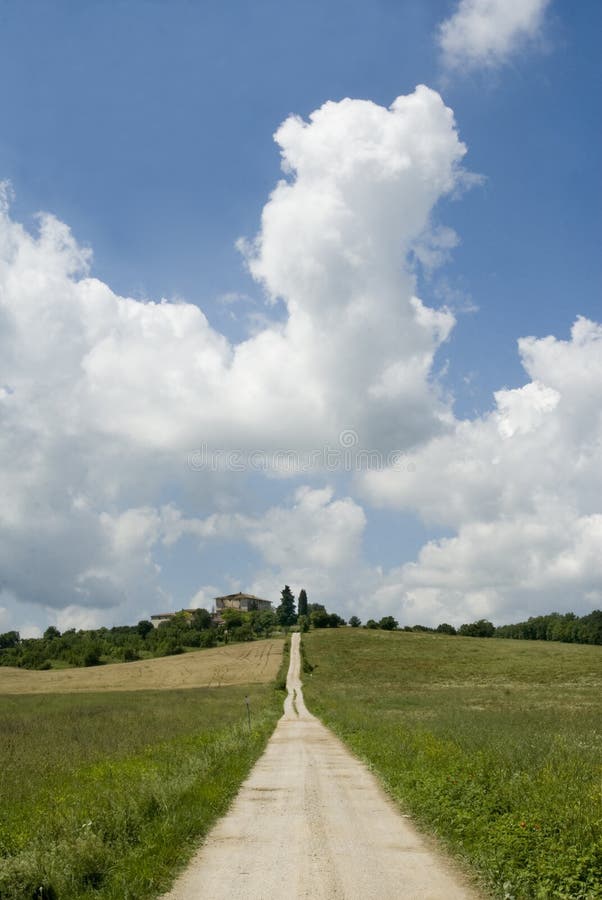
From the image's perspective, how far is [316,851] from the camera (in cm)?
1086

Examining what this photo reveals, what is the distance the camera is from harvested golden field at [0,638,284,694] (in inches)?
3349

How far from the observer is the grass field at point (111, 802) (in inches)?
364

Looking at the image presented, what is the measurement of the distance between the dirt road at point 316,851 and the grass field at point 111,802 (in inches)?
23.1

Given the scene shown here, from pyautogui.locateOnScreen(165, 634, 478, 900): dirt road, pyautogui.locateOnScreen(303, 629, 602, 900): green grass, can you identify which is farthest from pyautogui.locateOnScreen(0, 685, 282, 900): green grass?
pyautogui.locateOnScreen(303, 629, 602, 900): green grass

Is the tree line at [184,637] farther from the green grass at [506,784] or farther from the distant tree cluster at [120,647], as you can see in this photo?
the green grass at [506,784]

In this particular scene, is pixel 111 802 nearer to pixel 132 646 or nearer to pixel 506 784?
pixel 506 784

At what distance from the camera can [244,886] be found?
9.05 m

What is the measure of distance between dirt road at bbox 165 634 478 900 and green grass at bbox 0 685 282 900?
0.58 meters

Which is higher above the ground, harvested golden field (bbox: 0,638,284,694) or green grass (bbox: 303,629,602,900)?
green grass (bbox: 303,629,602,900)

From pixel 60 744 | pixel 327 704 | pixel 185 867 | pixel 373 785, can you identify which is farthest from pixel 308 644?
pixel 185 867

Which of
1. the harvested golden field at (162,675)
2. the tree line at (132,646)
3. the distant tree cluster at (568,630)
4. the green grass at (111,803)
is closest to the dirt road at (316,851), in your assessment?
the green grass at (111,803)

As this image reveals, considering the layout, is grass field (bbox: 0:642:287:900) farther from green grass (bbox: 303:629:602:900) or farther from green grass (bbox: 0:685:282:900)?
green grass (bbox: 303:629:602:900)

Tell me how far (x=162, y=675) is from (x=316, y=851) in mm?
92033

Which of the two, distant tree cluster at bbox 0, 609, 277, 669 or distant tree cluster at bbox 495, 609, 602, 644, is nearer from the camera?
distant tree cluster at bbox 0, 609, 277, 669
